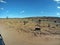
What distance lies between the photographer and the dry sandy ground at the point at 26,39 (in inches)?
269

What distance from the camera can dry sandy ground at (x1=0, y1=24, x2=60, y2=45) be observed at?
684cm

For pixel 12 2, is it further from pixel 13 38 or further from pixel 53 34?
pixel 53 34

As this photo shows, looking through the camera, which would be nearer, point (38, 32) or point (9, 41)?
point (9, 41)

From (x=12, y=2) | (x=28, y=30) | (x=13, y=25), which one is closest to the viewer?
(x=12, y=2)

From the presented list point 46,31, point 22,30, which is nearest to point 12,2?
point 22,30

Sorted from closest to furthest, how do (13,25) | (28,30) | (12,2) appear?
(12,2), (28,30), (13,25)

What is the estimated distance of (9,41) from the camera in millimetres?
6855

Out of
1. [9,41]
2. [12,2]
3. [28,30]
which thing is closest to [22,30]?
[28,30]

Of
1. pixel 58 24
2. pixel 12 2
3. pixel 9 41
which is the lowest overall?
pixel 9 41

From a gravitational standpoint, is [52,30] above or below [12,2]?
below

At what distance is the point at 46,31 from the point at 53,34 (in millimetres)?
291

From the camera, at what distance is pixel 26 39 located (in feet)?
22.9

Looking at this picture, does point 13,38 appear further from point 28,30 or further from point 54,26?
point 54,26

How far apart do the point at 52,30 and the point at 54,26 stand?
0.57 feet
